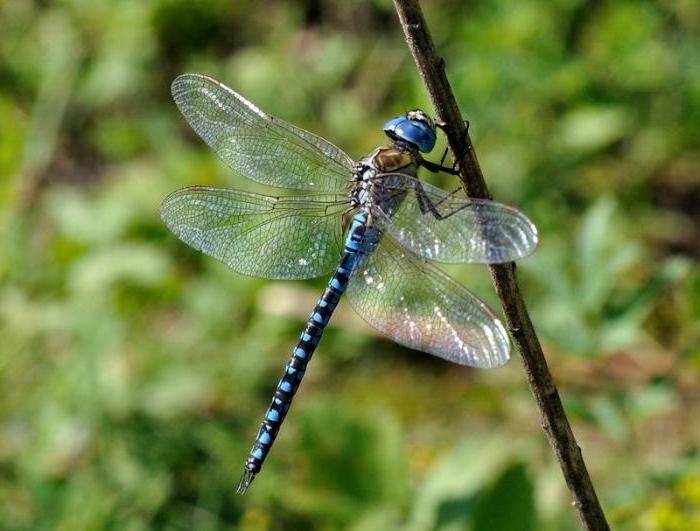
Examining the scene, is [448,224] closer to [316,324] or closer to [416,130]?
[416,130]

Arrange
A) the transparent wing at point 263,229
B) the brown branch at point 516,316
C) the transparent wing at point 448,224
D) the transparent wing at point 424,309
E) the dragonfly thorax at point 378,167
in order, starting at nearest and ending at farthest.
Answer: the brown branch at point 516,316 < the transparent wing at point 448,224 < the transparent wing at point 424,309 < the dragonfly thorax at point 378,167 < the transparent wing at point 263,229

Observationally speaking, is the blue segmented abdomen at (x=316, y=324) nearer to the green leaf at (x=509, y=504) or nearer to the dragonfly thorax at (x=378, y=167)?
the dragonfly thorax at (x=378, y=167)

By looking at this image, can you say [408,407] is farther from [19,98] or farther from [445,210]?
[19,98]

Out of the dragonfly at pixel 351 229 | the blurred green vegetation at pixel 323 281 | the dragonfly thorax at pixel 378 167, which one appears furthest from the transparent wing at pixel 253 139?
the blurred green vegetation at pixel 323 281

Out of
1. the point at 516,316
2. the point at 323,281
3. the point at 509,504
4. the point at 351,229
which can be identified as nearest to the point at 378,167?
the point at 351,229

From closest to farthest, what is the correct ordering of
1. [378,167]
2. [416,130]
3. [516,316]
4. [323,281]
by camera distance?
[516,316]
[416,130]
[378,167]
[323,281]

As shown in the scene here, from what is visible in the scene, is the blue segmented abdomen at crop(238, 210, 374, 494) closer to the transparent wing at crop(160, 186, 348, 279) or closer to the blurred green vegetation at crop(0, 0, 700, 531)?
the transparent wing at crop(160, 186, 348, 279)
